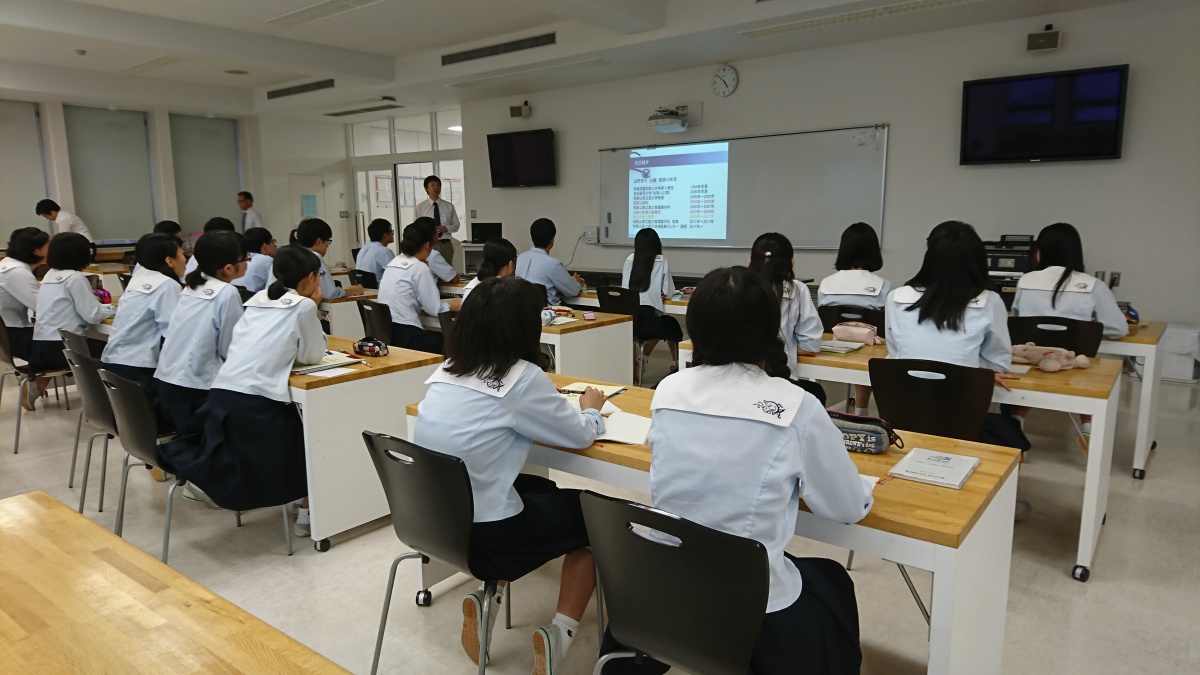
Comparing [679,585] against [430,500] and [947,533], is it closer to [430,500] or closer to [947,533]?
[947,533]

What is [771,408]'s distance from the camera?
134 cm

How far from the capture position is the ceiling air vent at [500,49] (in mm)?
6914

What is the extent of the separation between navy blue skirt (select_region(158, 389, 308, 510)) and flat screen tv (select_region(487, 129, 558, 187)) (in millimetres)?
6069

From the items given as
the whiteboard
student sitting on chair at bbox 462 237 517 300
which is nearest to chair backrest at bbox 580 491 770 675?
student sitting on chair at bbox 462 237 517 300

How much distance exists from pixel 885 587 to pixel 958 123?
4629 mm

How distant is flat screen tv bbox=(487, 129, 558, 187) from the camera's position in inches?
329

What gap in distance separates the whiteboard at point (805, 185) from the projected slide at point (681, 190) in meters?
0.09

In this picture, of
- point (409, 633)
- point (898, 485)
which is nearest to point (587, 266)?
point (409, 633)

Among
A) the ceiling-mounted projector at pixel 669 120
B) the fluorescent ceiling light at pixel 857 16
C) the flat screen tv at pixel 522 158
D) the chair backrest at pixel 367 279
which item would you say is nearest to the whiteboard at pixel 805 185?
the ceiling-mounted projector at pixel 669 120

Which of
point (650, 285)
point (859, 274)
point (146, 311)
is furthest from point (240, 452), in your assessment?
point (650, 285)

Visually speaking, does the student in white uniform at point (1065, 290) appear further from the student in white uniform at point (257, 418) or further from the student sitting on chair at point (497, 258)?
the student in white uniform at point (257, 418)

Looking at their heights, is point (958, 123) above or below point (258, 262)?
above

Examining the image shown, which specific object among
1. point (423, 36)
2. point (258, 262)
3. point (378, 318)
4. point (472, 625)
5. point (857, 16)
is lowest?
point (472, 625)

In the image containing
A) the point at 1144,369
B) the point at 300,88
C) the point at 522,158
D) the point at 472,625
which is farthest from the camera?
the point at 300,88
